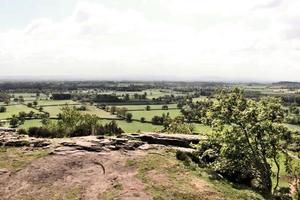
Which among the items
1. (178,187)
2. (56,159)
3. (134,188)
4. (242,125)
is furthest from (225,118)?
(56,159)

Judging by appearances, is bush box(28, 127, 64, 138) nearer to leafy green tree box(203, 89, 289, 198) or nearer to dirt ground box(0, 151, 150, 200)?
dirt ground box(0, 151, 150, 200)

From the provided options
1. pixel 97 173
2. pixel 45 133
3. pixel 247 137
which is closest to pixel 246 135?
pixel 247 137

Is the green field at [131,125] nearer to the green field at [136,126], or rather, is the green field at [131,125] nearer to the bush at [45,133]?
the green field at [136,126]

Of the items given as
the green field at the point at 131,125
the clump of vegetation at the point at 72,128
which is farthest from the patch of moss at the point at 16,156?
the green field at the point at 131,125

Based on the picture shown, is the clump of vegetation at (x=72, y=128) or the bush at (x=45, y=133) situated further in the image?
the clump of vegetation at (x=72, y=128)

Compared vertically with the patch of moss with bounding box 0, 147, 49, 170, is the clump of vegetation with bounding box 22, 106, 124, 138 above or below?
below

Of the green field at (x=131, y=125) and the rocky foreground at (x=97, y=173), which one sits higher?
the rocky foreground at (x=97, y=173)

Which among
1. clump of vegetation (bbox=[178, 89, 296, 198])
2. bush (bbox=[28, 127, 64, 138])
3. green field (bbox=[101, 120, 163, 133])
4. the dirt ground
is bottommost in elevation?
green field (bbox=[101, 120, 163, 133])

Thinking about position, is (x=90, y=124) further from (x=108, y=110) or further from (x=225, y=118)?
(x=108, y=110)

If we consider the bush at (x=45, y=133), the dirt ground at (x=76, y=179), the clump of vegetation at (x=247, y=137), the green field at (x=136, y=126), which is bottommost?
the green field at (x=136, y=126)

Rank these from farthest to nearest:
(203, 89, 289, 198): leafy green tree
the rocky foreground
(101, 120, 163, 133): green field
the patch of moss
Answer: (101, 120, 163, 133): green field
the patch of moss
(203, 89, 289, 198): leafy green tree
the rocky foreground

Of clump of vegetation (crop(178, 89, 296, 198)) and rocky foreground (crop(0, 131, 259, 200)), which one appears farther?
clump of vegetation (crop(178, 89, 296, 198))

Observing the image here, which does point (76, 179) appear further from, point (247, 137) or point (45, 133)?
point (45, 133)

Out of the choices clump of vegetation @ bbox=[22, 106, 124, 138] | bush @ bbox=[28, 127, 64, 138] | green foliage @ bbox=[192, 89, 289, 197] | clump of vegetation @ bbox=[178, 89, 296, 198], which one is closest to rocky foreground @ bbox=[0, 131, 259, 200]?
clump of vegetation @ bbox=[178, 89, 296, 198]
